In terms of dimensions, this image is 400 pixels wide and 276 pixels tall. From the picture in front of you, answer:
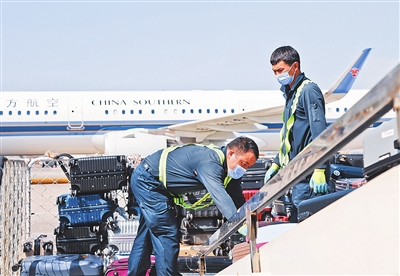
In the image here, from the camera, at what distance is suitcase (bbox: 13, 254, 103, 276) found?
187 inches

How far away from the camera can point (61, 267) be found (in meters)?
4.80

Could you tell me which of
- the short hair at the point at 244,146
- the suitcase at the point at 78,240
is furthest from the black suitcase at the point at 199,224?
the short hair at the point at 244,146

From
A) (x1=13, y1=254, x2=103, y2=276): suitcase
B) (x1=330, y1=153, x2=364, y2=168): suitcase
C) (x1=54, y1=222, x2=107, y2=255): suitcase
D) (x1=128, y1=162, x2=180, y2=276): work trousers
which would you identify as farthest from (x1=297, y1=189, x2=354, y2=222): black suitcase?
(x1=330, y1=153, x2=364, y2=168): suitcase

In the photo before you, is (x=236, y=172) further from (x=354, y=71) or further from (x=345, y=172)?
(x=354, y=71)

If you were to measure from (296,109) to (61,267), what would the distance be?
2362 mm

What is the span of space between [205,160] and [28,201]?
10.0ft

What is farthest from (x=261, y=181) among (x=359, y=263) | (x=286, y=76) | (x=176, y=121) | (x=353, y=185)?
(x=176, y=121)

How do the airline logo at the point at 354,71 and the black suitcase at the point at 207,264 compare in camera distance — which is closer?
the black suitcase at the point at 207,264

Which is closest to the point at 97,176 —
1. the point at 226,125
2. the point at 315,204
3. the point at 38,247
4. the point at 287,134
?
the point at 38,247

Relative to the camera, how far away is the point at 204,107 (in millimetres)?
21547

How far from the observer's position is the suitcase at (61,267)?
4.76 m

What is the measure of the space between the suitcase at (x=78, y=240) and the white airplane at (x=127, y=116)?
13453 millimetres

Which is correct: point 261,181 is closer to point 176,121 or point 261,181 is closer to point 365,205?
point 365,205

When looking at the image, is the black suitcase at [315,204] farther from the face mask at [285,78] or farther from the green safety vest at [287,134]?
the face mask at [285,78]
